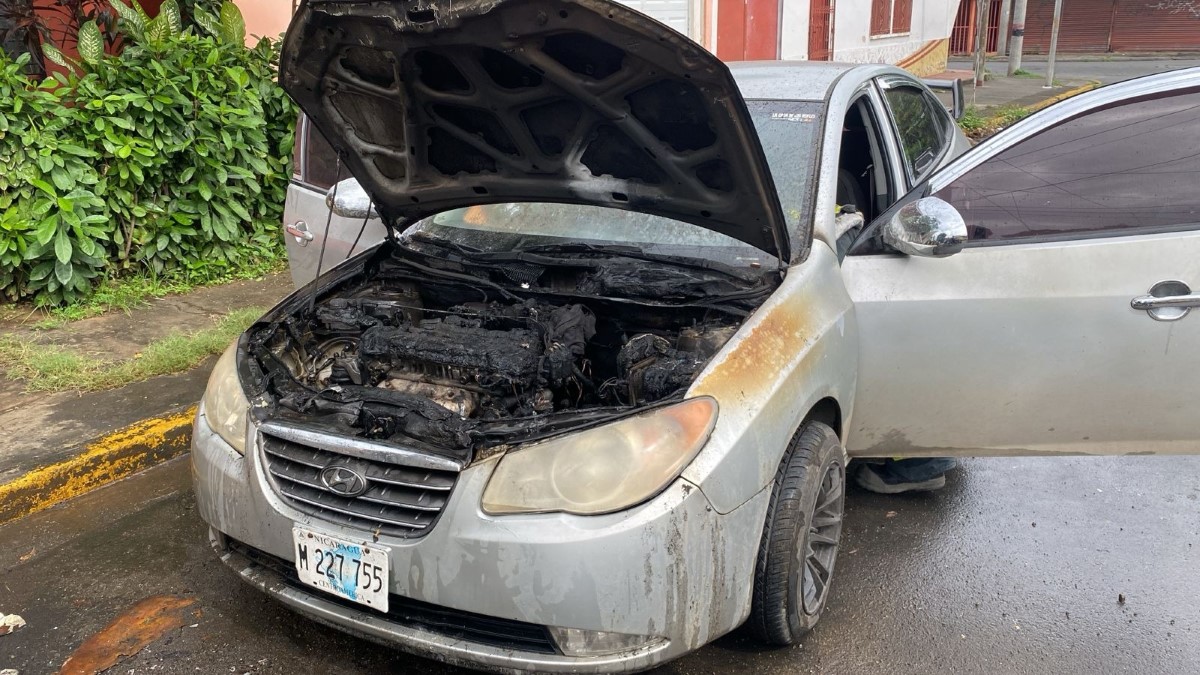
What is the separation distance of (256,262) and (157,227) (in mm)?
705

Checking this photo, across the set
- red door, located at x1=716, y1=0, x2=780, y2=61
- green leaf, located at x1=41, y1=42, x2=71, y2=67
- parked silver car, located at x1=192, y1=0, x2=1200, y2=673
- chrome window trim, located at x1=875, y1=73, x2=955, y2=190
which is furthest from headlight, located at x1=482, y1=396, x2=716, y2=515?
red door, located at x1=716, y1=0, x2=780, y2=61

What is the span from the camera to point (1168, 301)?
2762 mm

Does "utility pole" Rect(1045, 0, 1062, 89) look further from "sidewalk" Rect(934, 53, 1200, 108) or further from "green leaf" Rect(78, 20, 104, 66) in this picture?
"green leaf" Rect(78, 20, 104, 66)

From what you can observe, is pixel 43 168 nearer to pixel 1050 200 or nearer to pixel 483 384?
pixel 483 384

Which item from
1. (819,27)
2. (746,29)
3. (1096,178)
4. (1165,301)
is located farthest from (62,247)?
(819,27)

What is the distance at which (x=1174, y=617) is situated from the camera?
9.40ft

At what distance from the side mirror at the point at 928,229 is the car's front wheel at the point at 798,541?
0.64 metres

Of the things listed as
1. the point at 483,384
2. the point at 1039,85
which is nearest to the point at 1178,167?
the point at 483,384

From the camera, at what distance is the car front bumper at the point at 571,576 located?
211cm

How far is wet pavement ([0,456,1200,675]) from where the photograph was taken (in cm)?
271

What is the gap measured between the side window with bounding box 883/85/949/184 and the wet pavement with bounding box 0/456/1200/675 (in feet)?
4.90

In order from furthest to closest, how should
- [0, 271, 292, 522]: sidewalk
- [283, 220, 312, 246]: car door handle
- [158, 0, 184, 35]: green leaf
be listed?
[158, 0, 184, 35]: green leaf → [283, 220, 312, 246]: car door handle → [0, 271, 292, 522]: sidewalk

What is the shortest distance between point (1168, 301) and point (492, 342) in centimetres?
206

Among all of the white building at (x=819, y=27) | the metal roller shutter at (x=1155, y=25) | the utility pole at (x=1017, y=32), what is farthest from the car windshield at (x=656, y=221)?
the metal roller shutter at (x=1155, y=25)
